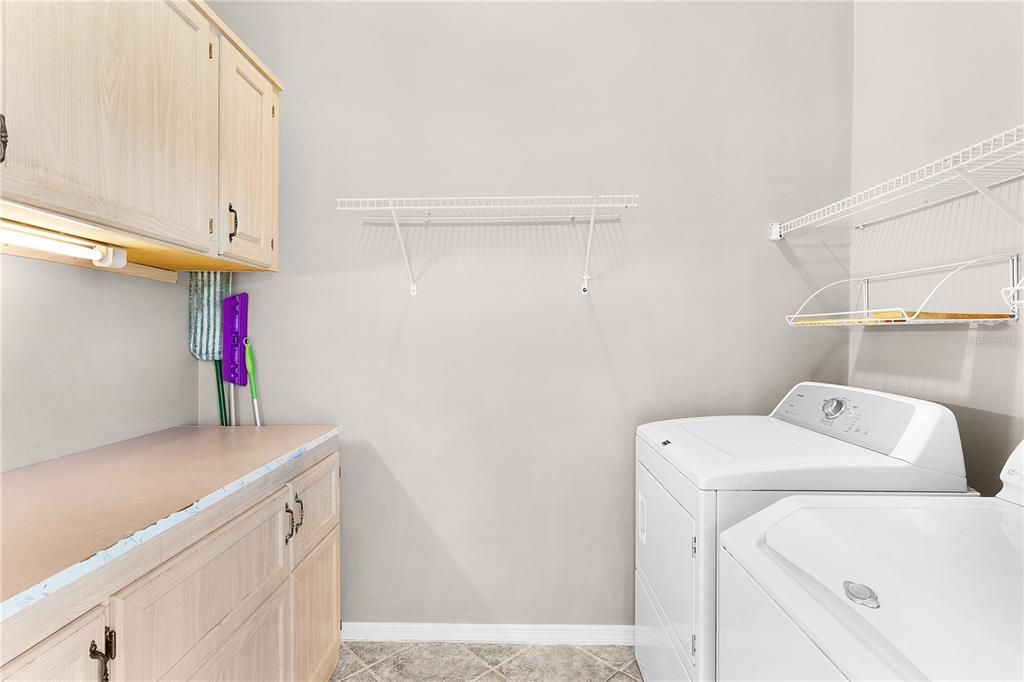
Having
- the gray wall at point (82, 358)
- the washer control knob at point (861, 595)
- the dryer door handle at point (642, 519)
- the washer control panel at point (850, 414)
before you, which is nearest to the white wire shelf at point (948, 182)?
the washer control panel at point (850, 414)

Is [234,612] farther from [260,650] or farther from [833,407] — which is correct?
[833,407]

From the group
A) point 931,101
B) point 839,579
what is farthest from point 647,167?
point 839,579

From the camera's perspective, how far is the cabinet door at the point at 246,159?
173 cm

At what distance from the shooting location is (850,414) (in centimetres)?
159

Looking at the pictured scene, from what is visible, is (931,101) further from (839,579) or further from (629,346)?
(839,579)

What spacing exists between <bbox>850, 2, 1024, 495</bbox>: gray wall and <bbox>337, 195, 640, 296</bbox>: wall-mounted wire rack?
0.95m

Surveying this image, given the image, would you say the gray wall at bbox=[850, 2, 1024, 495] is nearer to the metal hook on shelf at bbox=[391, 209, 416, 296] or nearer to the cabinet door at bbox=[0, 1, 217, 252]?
the metal hook on shelf at bbox=[391, 209, 416, 296]

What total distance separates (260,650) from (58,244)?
3.95ft

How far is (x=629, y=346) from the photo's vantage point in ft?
7.06

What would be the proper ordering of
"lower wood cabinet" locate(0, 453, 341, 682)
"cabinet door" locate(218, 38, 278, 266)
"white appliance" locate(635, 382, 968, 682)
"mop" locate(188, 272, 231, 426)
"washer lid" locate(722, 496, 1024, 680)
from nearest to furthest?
1. "washer lid" locate(722, 496, 1024, 680)
2. "lower wood cabinet" locate(0, 453, 341, 682)
3. "white appliance" locate(635, 382, 968, 682)
4. "cabinet door" locate(218, 38, 278, 266)
5. "mop" locate(188, 272, 231, 426)

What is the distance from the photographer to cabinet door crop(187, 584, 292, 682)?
1.21m

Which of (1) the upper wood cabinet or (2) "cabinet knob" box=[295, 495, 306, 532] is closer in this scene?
(1) the upper wood cabinet

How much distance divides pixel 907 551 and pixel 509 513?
1.50 meters

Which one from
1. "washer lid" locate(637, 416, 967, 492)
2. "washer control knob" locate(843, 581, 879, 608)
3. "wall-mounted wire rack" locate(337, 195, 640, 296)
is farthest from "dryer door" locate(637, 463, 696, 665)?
"wall-mounted wire rack" locate(337, 195, 640, 296)
